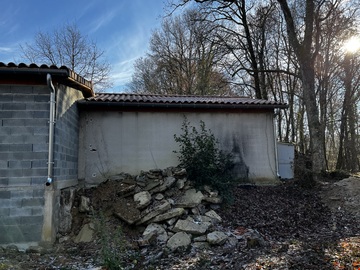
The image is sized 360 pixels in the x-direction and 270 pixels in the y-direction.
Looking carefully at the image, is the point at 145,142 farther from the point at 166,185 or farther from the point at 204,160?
the point at 204,160

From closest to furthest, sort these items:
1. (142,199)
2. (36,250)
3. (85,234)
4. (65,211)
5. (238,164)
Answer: (36,250)
(85,234)
(65,211)
(142,199)
(238,164)

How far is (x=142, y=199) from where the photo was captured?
622 cm

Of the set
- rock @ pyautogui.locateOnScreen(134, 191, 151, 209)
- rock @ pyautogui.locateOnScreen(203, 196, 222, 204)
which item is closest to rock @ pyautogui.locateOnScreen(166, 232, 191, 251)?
rock @ pyautogui.locateOnScreen(134, 191, 151, 209)

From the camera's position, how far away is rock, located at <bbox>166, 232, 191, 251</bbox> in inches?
199

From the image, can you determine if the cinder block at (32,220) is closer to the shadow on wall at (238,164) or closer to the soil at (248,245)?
the soil at (248,245)

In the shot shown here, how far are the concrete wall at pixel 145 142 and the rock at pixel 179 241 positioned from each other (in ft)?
9.45

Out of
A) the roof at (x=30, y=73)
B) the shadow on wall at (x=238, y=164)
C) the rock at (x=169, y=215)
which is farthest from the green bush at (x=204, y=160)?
the roof at (x=30, y=73)

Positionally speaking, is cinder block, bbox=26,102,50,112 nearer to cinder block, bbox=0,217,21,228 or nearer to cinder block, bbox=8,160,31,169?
cinder block, bbox=8,160,31,169

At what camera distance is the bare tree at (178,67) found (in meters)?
19.5

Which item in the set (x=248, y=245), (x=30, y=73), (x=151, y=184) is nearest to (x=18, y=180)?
(x=30, y=73)

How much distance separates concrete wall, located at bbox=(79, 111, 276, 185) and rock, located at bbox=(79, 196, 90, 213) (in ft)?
4.87

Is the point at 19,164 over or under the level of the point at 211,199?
over

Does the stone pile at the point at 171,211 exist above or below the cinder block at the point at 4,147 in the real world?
below

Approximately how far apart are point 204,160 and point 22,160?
4.24 meters
